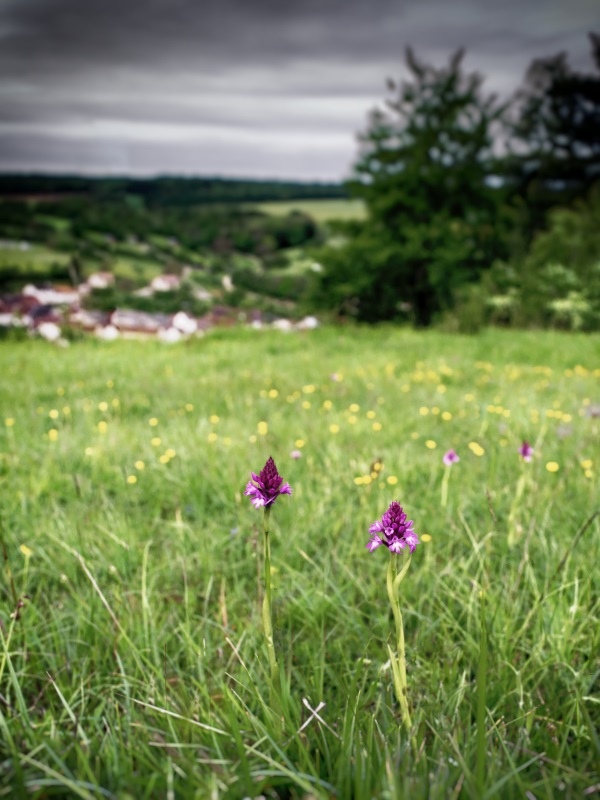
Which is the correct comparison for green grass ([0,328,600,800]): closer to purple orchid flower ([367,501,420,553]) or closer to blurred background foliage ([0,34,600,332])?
purple orchid flower ([367,501,420,553])

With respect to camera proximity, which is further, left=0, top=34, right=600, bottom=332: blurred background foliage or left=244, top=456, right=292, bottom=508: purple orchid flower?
left=0, top=34, right=600, bottom=332: blurred background foliage

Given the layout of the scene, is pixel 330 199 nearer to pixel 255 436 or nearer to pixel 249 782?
pixel 255 436

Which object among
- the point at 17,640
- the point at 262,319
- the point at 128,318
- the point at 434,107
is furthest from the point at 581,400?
the point at 434,107

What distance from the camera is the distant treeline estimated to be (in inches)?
537

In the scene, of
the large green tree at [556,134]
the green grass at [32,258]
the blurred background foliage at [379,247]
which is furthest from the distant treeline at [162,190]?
the large green tree at [556,134]

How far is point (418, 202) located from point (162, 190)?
7.94m

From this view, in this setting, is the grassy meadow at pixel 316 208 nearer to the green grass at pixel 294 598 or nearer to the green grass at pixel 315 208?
the green grass at pixel 315 208

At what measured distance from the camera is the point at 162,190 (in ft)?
53.1

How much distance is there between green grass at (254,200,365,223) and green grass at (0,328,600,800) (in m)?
9.53

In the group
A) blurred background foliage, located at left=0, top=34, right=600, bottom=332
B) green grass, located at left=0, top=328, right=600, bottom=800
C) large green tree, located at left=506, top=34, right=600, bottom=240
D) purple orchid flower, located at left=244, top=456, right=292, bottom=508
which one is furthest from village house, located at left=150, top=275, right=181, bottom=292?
large green tree, located at left=506, top=34, right=600, bottom=240

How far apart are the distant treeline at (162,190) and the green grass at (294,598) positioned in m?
10.4

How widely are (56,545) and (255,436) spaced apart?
140cm

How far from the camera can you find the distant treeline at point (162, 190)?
13.6 m

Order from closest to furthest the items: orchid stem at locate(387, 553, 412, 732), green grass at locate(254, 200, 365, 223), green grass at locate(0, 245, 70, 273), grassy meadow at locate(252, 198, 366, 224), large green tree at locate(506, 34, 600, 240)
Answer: orchid stem at locate(387, 553, 412, 732) → green grass at locate(0, 245, 70, 273) → grassy meadow at locate(252, 198, 366, 224) → green grass at locate(254, 200, 365, 223) → large green tree at locate(506, 34, 600, 240)
